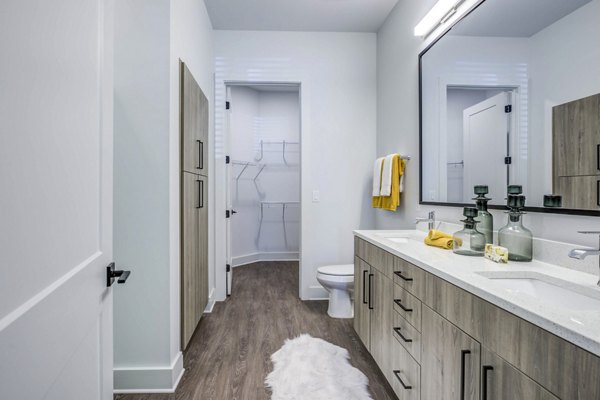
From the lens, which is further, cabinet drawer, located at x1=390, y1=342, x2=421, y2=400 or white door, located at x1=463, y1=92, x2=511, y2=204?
white door, located at x1=463, y1=92, x2=511, y2=204

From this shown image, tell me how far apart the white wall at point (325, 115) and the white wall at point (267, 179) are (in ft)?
4.95

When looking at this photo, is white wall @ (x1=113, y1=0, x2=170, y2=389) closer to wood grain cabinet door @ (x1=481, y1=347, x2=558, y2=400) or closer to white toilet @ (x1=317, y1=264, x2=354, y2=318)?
white toilet @ (x1=317, y1=264, x2=354, y2=318)

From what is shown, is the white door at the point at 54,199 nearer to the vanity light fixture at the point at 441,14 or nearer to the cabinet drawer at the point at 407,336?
the cabinet drawer at the point at 407,336

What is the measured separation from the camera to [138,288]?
5.78 feet

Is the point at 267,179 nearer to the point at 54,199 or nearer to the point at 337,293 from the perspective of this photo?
the point at 337,293

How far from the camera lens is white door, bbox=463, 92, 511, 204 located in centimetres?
154

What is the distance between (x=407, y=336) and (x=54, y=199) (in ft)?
4.60

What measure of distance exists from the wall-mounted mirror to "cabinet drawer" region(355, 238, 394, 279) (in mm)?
572

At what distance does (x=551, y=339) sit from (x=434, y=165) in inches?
63.8

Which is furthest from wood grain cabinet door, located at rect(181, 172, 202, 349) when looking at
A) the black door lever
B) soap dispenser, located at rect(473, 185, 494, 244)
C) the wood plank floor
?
soap dispenser, located at rect(473, 185, 494, 244)

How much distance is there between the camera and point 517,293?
875mm

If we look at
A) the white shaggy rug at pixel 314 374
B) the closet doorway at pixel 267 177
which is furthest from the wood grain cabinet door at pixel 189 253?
the closet doorway at pixel 267 177

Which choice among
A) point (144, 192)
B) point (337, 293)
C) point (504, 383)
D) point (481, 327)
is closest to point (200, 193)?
point (144, 192)

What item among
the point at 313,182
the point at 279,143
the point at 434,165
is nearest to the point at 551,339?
the point at 434,165
